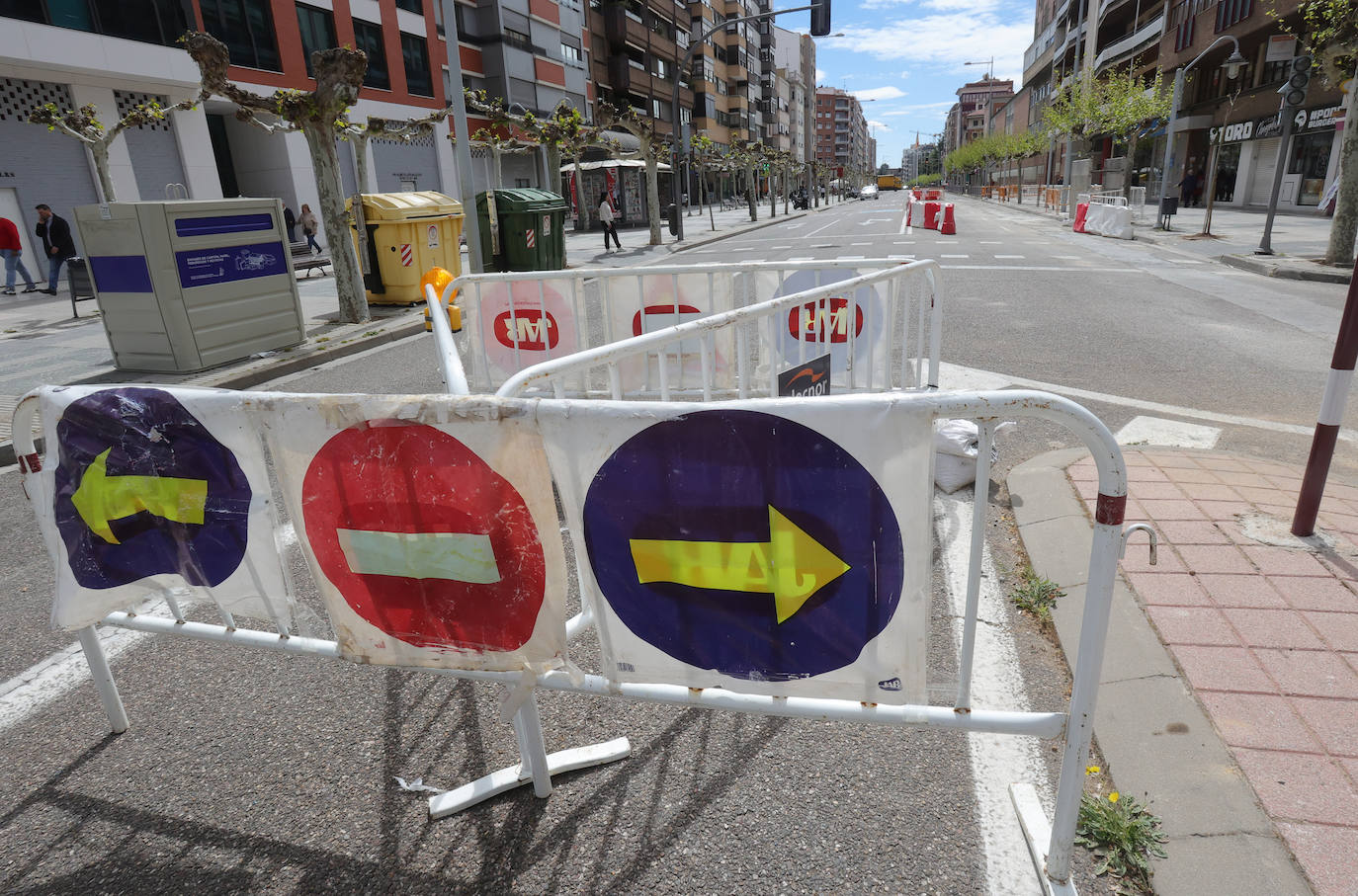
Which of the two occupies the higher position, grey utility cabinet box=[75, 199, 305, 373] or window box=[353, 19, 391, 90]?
window box=[353, 19, 391, 90]

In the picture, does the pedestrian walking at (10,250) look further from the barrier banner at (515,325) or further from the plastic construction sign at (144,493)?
the plastic construction sign at (144,493)

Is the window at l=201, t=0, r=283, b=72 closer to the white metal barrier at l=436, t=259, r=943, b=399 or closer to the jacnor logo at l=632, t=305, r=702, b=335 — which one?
the white metal barrier at l=436, t=259, r=943, b=399

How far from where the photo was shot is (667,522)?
75.5 inches

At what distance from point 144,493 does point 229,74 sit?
25.8m

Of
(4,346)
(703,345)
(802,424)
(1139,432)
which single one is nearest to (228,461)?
(802,424)

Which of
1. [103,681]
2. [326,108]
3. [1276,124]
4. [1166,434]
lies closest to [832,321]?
[1166,434]

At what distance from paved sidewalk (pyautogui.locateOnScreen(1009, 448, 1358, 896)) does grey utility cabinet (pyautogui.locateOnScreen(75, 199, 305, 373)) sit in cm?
886

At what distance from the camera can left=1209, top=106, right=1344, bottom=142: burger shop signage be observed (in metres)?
29.7

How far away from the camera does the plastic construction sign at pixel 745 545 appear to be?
1.81 m

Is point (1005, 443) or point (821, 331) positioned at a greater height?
point (821, 331)

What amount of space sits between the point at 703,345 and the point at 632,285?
1.91m

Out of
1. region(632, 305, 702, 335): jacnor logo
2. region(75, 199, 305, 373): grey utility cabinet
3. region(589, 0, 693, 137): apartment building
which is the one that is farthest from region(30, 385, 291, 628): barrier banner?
region(589, 0, 693, 137): apartment building

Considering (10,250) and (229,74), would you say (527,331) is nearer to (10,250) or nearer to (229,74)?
(10,250)

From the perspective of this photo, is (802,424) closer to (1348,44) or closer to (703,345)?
(703,345)
